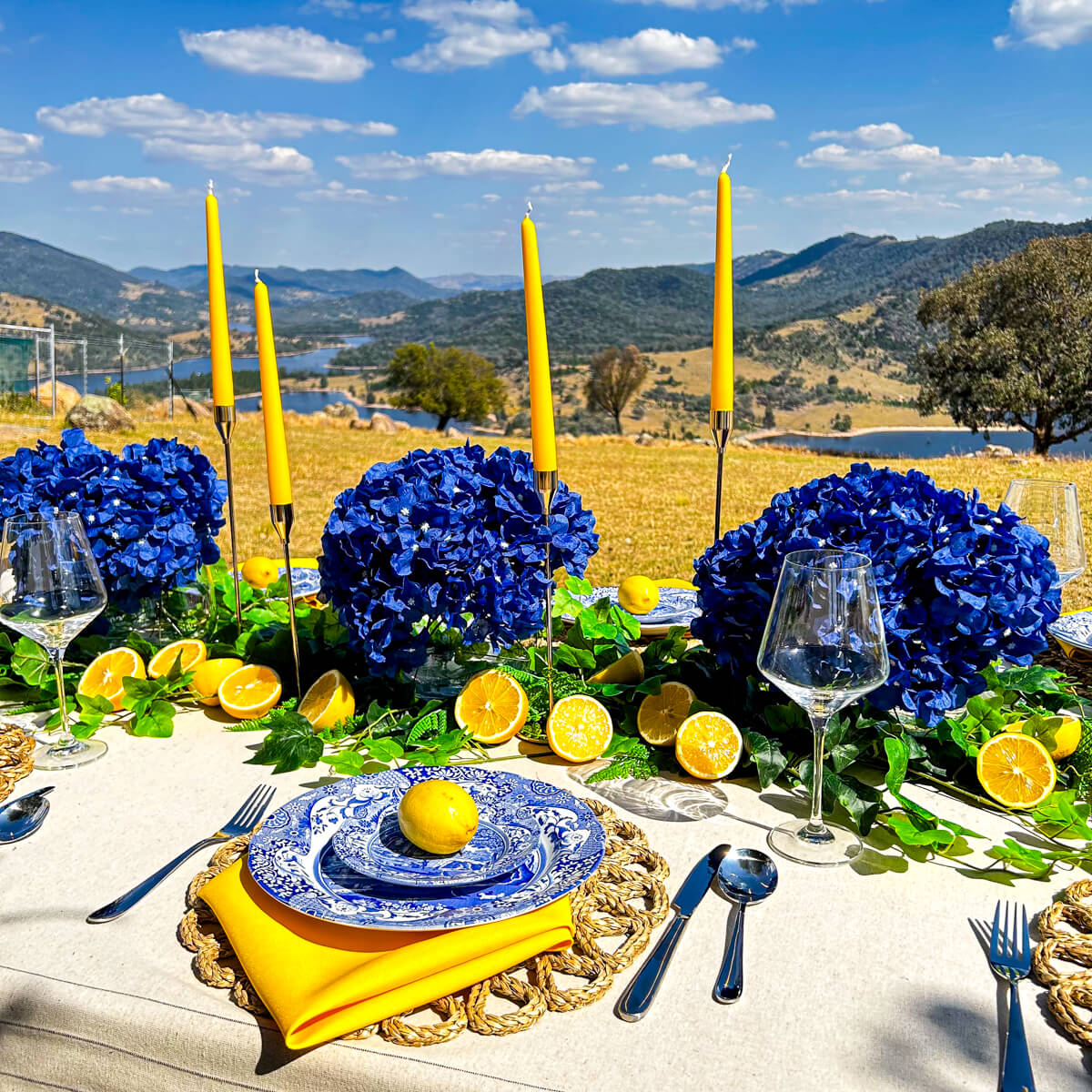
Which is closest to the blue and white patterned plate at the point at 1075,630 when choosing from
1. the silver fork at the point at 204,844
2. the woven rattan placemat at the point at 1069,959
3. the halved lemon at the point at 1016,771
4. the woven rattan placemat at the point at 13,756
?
the halved lemon at the point at 1016,771

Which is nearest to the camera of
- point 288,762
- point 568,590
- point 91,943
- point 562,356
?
point 91,943

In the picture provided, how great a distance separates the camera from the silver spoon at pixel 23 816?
1625mm

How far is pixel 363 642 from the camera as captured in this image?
2088 mm

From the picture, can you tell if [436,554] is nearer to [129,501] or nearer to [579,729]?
[579,729]

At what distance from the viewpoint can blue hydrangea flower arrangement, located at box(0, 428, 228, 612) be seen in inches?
94.7

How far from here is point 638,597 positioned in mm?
2660

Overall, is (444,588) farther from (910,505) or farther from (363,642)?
(910,505)

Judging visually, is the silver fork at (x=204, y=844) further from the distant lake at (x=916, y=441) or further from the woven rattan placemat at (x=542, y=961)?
the distant lake at (x=916, y=441)

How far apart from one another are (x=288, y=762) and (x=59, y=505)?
1072mm

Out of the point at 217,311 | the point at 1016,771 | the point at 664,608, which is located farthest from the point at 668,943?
the point at 217,311

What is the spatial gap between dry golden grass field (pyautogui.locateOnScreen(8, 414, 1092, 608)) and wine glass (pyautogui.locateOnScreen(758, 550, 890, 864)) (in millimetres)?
4859

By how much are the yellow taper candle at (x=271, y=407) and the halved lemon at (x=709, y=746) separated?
1.00 m

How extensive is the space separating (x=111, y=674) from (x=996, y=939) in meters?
1.95

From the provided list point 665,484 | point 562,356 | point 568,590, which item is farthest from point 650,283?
point 568,590
